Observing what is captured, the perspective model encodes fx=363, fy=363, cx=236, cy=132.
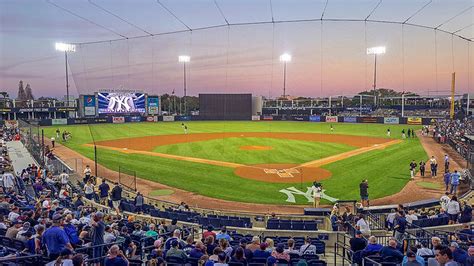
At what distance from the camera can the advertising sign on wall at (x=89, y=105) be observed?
69094mm

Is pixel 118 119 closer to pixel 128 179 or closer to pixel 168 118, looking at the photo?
pixel 168 118

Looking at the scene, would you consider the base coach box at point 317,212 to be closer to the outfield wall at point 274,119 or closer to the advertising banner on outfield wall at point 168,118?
the outfield wall at point 274,119

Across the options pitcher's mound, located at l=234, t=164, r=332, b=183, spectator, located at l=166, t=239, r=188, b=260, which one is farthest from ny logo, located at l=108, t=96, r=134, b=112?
spectator, located at l=166, t=239, r=188, b=260

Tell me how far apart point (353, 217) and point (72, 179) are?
17.2 m

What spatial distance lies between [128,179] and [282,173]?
10.7 metres

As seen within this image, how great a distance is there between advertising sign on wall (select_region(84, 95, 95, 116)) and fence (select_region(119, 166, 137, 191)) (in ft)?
149

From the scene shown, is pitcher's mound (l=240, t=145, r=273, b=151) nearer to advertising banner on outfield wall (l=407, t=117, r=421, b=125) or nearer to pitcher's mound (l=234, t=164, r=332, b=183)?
pitcher's mound (l=234, t=164, r=332, b=183)

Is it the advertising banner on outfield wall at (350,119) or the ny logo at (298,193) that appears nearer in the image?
the ny logo at (298,193)

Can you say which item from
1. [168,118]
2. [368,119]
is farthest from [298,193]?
[168,118]

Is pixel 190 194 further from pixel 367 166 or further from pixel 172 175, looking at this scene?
pixel 367 166

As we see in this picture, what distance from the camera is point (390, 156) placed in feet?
105

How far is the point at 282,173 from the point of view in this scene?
2580cm

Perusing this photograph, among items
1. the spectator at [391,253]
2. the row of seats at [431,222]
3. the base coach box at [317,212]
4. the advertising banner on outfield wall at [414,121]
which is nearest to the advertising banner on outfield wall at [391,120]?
the advertising banner on outfield wall at [414,121]

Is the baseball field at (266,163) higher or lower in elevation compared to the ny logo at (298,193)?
higher
